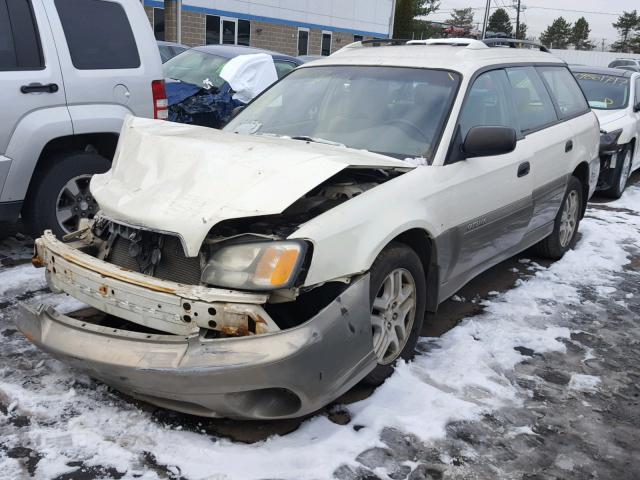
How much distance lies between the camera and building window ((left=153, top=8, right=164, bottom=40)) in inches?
885

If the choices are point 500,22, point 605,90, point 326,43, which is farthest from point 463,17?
point 605,90

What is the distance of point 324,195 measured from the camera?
334 cm

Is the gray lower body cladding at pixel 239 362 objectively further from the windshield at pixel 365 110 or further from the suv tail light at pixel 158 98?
the suv tail light at pixel 158 98

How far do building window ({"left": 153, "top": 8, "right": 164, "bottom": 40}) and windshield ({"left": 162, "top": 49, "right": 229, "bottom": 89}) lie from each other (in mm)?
13998

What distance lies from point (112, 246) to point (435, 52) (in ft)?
8.33

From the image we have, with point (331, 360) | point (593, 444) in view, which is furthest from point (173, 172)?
point (593, 444)

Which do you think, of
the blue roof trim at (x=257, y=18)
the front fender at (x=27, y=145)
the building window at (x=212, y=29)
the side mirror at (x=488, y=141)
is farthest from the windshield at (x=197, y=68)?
the building window at (x=212, y=29)

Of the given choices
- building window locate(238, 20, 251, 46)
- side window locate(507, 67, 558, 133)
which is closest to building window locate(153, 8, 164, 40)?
building window locate(238, 20, 251, 46)

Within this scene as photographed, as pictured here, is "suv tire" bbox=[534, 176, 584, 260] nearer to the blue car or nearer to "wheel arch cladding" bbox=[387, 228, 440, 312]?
"wheel arch cladding" bbox=[387, 228, 440, 312]

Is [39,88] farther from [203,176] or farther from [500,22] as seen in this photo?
[500,22]

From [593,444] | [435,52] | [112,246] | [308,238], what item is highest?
[435,52]

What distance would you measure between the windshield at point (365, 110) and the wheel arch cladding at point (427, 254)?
48cm

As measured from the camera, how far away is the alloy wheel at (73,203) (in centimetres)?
513

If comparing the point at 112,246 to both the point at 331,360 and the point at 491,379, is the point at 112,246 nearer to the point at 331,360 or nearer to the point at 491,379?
the point at 331,360
